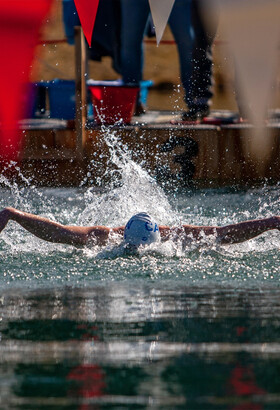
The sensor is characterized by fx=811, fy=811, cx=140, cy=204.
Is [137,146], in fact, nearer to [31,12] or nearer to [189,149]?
[189,149]

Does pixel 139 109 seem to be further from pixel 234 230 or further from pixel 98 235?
pixel 234 230

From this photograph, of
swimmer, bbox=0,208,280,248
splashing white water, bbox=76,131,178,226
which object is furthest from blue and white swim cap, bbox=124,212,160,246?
splashing white water, bbox=76,131,178,226

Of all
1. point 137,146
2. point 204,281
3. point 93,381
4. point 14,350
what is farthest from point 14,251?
point 137,146

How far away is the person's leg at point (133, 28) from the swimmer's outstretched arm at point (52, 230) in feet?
11.8

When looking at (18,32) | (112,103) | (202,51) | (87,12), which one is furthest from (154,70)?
(18,32)

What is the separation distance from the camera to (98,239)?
18.4 ft

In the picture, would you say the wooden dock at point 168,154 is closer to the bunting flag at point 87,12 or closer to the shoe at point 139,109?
the shoe at point 139,109

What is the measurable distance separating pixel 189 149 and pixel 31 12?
357 cm

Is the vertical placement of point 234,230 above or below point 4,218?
below

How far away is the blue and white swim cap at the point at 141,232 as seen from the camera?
18.3ft

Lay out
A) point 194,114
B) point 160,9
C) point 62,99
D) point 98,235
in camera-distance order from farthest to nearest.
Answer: point 62,99 → point 194,114 → point 98,235 → point 160,9

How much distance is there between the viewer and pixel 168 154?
8.76m

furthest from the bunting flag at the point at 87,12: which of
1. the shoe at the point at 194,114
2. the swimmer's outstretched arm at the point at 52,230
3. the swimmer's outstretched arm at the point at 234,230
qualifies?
the shoe at the point at 194,114

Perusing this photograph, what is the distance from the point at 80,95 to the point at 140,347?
18.7ft
